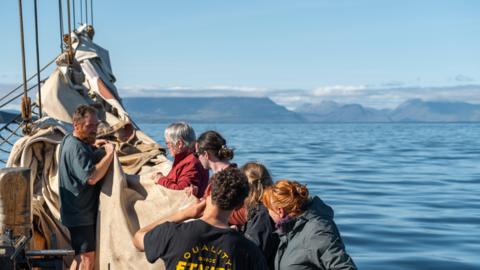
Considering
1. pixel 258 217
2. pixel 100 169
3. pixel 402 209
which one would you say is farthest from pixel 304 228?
pixel 402 209

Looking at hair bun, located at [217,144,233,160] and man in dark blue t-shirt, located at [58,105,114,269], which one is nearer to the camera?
hair bun, located at [217,144,233,160]

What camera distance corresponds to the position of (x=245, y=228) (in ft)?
13.9

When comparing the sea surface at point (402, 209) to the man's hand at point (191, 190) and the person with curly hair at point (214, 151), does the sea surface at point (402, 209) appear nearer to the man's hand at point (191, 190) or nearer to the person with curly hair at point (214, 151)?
the man's hand at point (191, 190)

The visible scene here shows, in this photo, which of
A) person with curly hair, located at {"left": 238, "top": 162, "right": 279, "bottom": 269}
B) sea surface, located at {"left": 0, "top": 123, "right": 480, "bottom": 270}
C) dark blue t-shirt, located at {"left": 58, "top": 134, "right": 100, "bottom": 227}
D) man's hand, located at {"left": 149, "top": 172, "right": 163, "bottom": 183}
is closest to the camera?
person with curly hair, located at {"left": 238, "top": 162, "right": 279, "bottom": 269}

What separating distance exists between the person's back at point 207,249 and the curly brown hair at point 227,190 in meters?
0.11

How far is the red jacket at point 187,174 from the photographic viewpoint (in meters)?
4.98

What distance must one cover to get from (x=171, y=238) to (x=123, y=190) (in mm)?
1809

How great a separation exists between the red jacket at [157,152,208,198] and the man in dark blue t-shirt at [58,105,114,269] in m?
0.42

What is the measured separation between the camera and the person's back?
10.7 ft

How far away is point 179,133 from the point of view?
4941 millimetres

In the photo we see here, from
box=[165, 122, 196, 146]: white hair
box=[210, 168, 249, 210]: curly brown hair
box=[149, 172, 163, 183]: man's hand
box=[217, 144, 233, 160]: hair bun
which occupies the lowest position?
box=[149, 172, 163, 183]: man's hand

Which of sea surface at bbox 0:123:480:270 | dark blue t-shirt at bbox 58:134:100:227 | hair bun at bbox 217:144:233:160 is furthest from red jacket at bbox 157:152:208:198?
sea surface at bbox 0:123:480:270

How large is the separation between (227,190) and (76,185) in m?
1.89

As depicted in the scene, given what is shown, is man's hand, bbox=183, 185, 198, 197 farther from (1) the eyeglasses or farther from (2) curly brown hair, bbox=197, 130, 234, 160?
(2) curly brown hair, bbox=197, 130, 234, 160
